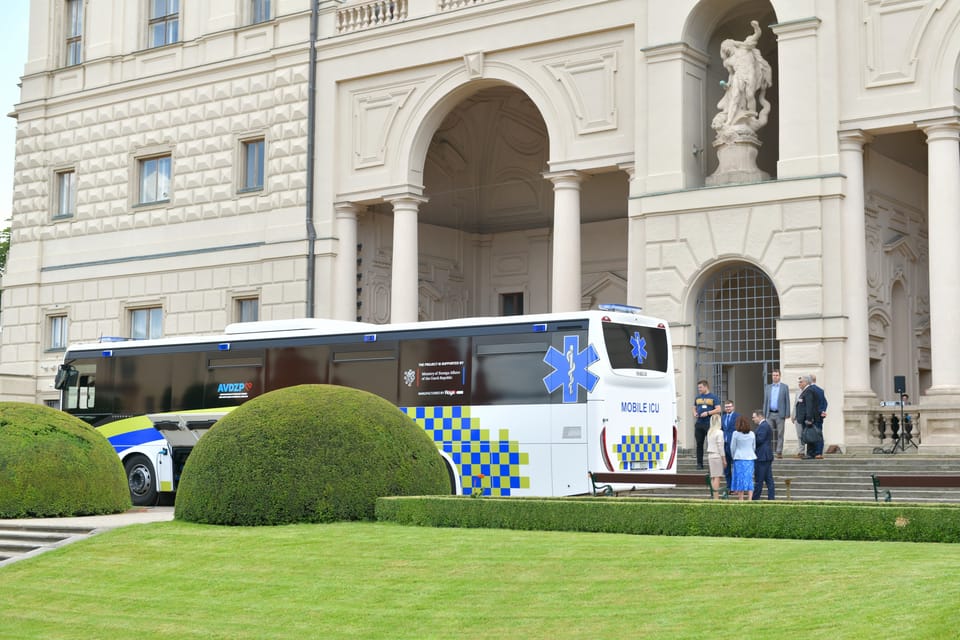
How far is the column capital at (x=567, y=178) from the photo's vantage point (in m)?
32.3

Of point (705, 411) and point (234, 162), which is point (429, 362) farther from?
point (234, 162)

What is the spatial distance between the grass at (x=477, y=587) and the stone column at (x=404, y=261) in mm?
18192

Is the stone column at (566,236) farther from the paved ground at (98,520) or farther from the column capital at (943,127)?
the paved ground at (98,520)

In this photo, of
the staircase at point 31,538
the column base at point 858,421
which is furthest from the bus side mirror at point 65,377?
the column base at point 858,421

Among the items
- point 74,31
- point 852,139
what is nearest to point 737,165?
point 852,139

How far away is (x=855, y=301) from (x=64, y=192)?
25.4 metres

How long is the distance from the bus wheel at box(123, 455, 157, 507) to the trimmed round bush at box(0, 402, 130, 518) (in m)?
4.45

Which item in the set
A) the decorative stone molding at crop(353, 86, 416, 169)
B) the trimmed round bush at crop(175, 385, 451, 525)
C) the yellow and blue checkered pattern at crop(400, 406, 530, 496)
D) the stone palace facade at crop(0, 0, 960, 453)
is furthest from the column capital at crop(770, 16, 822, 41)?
the trimmed round bush at crop(175, 385, 451, 525)

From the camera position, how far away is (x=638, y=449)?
2203 centimetres

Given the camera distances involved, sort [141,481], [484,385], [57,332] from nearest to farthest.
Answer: [484,385] → [141,481] → [57,332]

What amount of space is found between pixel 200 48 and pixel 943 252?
21.9 metres

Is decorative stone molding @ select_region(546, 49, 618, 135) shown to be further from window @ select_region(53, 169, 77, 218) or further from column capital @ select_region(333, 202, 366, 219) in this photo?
window @ select_region(53, 169, 77, 218)

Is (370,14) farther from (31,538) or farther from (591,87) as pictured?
(31,538)

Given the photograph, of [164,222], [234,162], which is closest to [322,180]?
[234,162]
